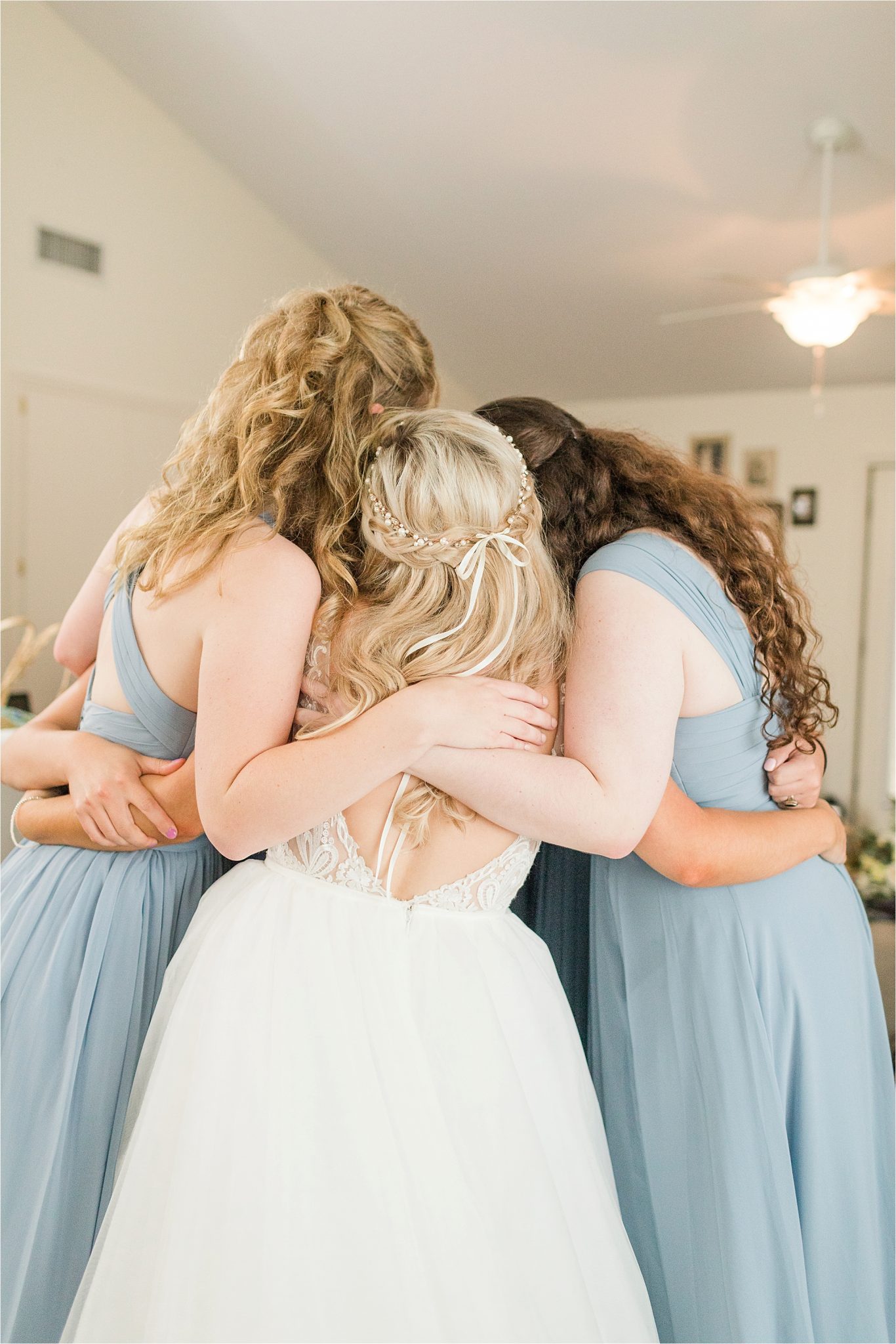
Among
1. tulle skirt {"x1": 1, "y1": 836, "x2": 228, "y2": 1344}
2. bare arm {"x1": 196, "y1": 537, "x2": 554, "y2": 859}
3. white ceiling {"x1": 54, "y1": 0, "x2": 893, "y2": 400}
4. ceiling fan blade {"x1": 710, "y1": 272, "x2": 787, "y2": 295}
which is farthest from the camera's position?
ceiling fan blade {"x1": 710, "y1": 272, "x2": 787, "y2": 295}

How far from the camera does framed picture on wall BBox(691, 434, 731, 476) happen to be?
6.54m

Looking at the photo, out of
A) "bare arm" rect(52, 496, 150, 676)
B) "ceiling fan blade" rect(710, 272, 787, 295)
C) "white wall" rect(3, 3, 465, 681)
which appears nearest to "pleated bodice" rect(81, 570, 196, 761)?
"bare arm" rect(52, 496, 150, 676)

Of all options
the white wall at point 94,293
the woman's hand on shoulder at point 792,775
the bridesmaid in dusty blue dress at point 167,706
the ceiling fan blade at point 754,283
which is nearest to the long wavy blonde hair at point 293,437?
the bridesmaid in dusty blue dress at point 167,706

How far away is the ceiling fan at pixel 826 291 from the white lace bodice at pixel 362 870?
3040 millimetres

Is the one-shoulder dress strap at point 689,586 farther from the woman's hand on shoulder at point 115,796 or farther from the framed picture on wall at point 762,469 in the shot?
the framed picture on wall at point 762,469

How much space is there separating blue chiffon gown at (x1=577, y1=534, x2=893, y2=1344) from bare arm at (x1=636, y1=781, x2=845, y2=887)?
0.05m

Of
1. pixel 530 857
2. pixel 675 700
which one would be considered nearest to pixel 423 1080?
pixel 530 857

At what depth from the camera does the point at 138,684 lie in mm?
1407

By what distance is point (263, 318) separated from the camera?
149 centimetres

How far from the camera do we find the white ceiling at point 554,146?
359cm

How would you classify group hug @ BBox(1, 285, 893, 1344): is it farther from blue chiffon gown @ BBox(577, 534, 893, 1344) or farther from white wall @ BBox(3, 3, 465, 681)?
white wall @ BBox(3, 3, 465, 681)

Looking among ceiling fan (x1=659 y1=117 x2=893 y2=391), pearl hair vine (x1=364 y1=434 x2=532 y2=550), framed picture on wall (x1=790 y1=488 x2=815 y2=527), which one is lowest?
pearl hair vine (x1=364 y1=434 x2=532 y2=550)

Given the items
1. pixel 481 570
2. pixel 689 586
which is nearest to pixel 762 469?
pixel 689 586

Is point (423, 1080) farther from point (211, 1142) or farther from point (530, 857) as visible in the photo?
point (530, 857)
